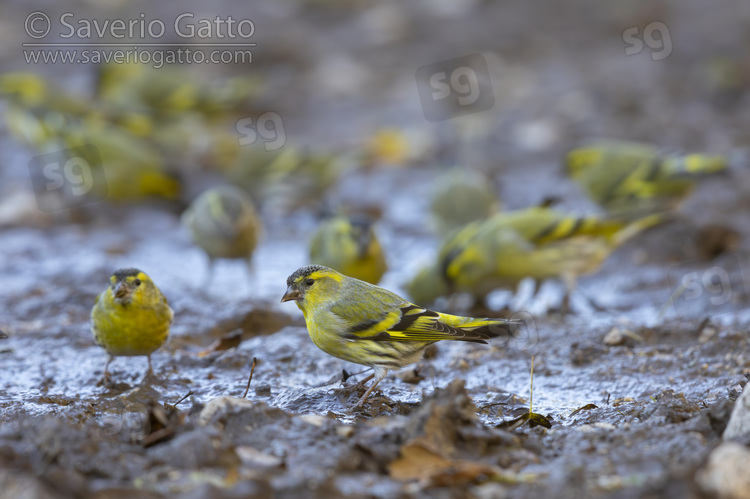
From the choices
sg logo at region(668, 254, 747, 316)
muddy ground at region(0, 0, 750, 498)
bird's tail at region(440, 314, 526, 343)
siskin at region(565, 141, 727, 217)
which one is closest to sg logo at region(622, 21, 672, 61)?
muddy ground at region(0, 0, 750, 498)

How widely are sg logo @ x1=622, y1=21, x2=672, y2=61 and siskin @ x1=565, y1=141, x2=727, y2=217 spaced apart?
4336 mm

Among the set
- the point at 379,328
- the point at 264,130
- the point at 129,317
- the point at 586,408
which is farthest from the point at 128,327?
the point at 264,130

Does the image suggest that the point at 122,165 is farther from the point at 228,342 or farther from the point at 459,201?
the point at 228,342

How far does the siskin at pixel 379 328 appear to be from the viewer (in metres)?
4.00

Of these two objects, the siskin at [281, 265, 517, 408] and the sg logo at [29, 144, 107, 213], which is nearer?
the siskin at [281, 265, 517, 408]

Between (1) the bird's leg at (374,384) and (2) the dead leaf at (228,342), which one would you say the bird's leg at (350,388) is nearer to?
(1) the bird's leg at (374,384)

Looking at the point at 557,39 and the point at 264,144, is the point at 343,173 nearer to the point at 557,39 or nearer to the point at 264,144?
the point at 264,144

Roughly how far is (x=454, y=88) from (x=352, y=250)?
5.19 metres

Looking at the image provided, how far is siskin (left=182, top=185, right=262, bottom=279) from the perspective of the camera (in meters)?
6.87

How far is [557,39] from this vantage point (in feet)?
41.7

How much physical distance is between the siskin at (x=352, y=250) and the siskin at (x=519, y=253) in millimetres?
336

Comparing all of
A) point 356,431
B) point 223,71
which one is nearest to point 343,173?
point 223,71

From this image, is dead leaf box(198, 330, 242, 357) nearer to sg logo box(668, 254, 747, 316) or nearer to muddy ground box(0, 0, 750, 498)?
muddy ground box(0, 0, 750, 498)

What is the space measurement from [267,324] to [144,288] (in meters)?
1.44
